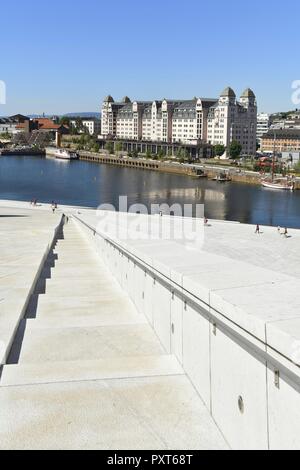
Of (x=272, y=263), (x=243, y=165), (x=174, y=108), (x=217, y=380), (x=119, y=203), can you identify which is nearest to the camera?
(x=217, y=380)

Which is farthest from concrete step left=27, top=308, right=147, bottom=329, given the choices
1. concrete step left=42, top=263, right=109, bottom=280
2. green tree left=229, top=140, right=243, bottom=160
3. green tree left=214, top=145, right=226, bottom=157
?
green tree left=214, top=145, right=226, bottom=157

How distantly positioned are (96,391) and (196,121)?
65140 mm

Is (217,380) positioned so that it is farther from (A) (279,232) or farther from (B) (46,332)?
(A) (279,232)

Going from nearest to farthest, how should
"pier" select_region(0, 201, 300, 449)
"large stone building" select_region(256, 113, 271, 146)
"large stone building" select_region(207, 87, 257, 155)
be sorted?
"pier" select_region(0, 201, 300, 449) < "large stone building" select_region(207, 87, 257, 155) < "large stone building" select_region(256, 113, 271, 146)

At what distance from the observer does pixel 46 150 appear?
74438mm

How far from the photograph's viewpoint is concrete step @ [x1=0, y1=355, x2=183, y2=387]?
2.37 metres

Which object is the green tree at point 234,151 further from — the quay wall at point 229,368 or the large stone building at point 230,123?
the quay wall at point 229,368

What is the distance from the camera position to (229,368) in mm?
2111

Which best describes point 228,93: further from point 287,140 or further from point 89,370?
point 89,370

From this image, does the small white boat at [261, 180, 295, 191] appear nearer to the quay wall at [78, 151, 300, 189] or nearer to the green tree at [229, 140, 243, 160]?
the quay wall at [78, 151, 300, 189]

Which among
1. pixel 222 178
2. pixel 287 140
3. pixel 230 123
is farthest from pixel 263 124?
pixel 222 178

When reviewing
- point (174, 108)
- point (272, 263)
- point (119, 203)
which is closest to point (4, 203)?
point (119, 203)

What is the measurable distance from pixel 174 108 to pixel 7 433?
69.3m

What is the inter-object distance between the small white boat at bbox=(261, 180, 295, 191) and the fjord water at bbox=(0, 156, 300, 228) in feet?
2.01
